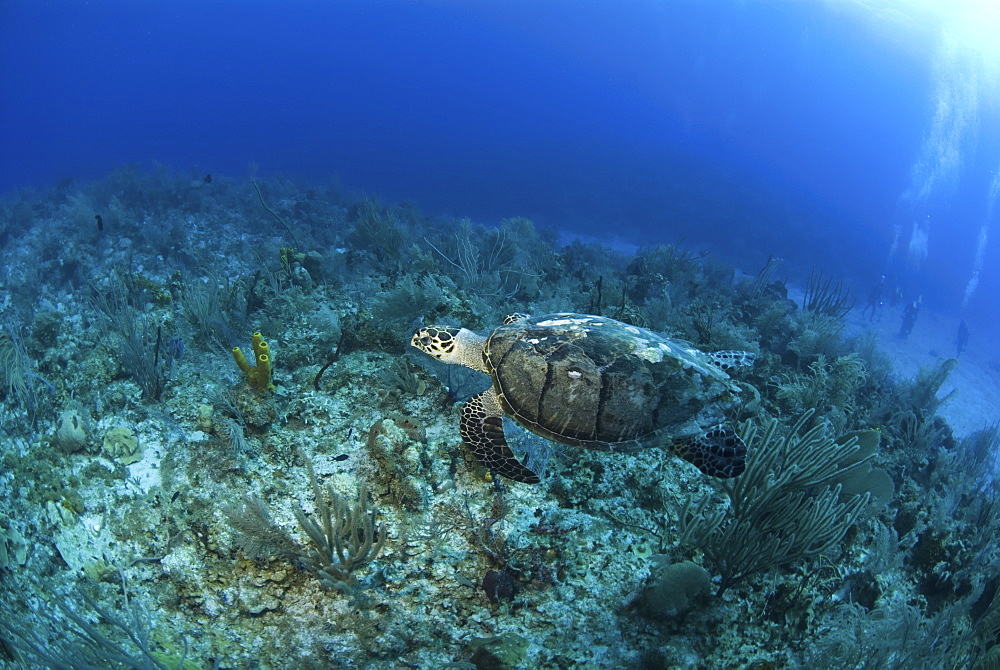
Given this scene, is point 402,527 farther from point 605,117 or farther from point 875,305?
point 605,117

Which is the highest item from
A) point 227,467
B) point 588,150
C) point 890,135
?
point 890,135

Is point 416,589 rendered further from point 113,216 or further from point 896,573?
point 113,216

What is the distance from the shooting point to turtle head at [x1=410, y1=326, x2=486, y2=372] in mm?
3961

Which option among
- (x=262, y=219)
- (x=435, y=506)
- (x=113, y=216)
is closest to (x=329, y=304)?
(x=435, y=506)

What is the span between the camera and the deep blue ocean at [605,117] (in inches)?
1307

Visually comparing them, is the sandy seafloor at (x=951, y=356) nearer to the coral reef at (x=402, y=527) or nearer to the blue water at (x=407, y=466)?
the blue water at (x=407, y=466)

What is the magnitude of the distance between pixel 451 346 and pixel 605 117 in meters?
78.8

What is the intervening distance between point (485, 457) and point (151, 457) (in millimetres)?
2999

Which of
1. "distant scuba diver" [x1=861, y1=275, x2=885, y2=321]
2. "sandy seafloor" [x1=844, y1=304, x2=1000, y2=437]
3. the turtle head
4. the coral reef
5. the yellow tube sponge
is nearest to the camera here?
the coral reef

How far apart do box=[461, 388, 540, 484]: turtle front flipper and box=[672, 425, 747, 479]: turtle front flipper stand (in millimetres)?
1259

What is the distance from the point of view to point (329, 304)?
627 centimetres

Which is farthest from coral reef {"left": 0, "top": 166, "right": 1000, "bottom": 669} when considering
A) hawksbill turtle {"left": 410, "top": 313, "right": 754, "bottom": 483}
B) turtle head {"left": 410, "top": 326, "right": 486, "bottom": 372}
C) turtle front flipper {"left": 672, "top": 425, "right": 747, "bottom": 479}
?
turtle head {"left": 410, "top": 326, "right": 486, "bottom": 372}

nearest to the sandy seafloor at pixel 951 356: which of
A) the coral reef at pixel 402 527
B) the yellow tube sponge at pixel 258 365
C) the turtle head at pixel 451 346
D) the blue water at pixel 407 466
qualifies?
the blue water at pixel 407 466

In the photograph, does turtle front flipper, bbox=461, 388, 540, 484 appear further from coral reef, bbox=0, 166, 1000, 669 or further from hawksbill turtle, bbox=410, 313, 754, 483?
coral reef, bbox=0, 166, 1000, 669
